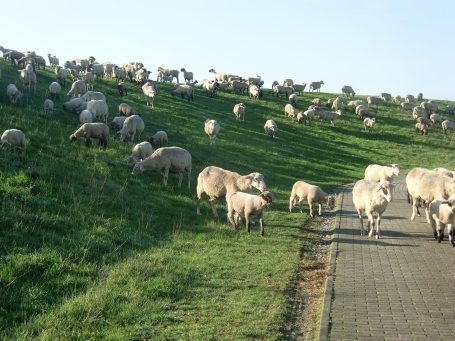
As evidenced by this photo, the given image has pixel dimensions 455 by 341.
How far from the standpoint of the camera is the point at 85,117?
26859mm

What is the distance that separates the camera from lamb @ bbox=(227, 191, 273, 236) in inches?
571

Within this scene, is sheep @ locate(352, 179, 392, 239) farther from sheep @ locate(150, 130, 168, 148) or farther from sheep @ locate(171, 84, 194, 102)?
sheep @ locate(171, 84, 194, 102)

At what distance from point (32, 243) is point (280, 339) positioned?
5667 mm

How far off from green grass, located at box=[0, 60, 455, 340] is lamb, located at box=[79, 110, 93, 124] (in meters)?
0.64

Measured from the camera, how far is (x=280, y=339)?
26.1 ft

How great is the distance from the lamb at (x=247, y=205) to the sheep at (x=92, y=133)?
29.0ft

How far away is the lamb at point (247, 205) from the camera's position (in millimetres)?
14506

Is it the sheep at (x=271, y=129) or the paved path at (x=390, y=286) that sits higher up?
the sheep at (x=271, y=129)

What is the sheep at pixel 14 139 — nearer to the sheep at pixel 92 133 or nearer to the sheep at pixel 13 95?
the sheep at pixel 92 133

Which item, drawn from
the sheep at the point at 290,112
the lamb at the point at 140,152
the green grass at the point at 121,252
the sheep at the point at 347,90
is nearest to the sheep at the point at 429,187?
the green grass at the point at 121,252

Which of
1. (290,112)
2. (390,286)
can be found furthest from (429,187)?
(290,112)

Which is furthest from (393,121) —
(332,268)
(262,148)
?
(332,268)

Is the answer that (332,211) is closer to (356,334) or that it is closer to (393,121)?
(356,334)

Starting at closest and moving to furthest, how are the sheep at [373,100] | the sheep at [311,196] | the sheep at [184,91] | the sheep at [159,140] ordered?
the sheep at [311,196] → the sheep at [159,140] → the sheep at [184,91] → the sheep at [373,100]
